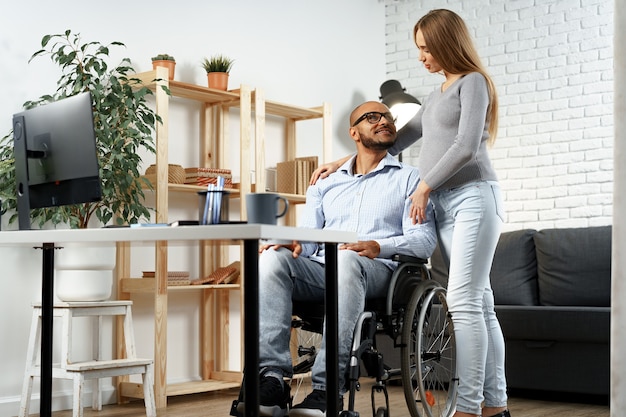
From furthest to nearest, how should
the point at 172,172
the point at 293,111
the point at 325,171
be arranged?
the point at 293,111
the point at 172,172
the point at 325,171

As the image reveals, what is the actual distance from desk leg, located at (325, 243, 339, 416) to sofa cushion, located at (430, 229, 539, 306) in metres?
2.66

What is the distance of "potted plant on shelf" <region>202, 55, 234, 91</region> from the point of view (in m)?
4.60

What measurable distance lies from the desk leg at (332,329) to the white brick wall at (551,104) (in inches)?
126

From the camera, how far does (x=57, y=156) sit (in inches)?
88.1

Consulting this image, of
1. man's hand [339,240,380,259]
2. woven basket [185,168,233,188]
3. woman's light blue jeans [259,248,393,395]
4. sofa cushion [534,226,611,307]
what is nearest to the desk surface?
woman's light blue jeans [259,248,393,395]

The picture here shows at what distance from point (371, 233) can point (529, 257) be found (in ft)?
6.58

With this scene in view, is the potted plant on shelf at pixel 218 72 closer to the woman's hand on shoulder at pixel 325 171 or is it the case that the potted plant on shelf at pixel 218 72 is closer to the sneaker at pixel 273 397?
the woman's hand on shoulder at pixel 325 171

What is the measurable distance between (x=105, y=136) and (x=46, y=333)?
1.52 metres

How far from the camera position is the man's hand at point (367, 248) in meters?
2.78

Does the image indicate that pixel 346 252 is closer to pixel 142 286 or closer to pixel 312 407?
pixel 312 407

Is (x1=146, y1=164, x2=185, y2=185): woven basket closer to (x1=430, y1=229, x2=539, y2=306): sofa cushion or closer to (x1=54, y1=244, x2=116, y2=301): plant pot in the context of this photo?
(x1=54, y1=244, x2=116, y2=301): plant pot

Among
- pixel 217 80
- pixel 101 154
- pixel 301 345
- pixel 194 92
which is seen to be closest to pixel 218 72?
pixel 217 80

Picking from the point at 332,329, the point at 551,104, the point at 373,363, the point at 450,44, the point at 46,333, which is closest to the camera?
the point at 332,329

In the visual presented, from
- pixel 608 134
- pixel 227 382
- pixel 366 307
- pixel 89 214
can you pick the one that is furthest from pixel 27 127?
pixel 608 134
